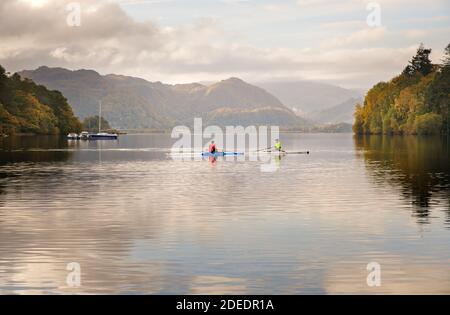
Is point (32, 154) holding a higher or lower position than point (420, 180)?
higher

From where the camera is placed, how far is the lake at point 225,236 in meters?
23.3

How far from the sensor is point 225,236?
105 ft

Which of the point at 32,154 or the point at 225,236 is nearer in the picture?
the point at 225,236

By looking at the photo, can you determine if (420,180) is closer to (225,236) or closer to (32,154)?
(225,236)

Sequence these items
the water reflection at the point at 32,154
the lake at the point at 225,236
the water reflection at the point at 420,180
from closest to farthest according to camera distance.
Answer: the lake at the point at 225,236 < the water reflection at the point at 420,180 < the water reflection at the point at 32,154

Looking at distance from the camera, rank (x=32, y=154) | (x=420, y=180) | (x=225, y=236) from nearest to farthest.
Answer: (x=225, y=236) < (x=420, y=180) < (x=32, y=154)

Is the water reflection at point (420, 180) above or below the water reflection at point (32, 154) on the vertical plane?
below

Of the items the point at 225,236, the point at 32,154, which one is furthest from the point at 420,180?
the point at 32,154

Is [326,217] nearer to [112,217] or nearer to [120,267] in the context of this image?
[112,217]

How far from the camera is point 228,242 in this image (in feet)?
99.5

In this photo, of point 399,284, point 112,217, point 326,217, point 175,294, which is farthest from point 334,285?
point 112,217

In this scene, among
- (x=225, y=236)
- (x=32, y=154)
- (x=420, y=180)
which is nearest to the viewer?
(x=225, y=236)

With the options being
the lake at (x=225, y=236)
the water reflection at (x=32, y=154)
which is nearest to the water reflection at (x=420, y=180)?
the lake at (x=225, y=236)

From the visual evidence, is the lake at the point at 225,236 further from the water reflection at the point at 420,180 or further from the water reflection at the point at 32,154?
the water reflection at the point at 32,154
